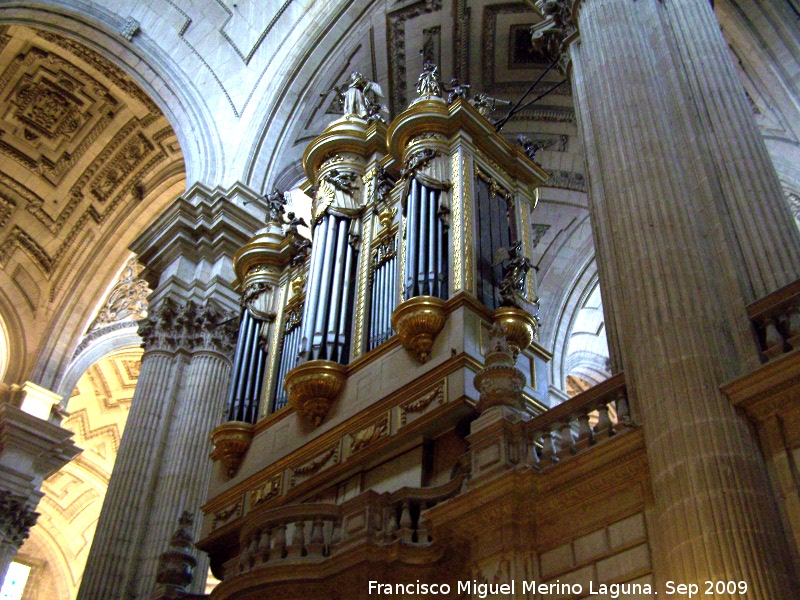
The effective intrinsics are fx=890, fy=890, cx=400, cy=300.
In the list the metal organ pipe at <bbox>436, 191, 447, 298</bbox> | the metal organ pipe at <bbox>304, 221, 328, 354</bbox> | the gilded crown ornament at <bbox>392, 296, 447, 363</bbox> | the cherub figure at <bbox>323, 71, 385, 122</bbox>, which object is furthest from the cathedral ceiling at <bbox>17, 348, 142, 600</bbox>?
the gilded crown ornament at <bbox>392, 296, 447, 363</bbox>

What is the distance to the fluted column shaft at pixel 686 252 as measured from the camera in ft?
12.7

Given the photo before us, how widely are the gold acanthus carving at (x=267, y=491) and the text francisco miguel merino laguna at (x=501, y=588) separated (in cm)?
213

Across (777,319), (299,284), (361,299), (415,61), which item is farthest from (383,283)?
(415,61)

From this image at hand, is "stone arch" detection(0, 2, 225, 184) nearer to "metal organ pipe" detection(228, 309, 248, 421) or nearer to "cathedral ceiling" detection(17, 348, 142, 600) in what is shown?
"metal organ pipe" detection(228, 309, 248, 421)

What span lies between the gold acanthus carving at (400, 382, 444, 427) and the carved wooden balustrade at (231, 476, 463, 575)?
0.82 m

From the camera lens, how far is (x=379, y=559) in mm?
5359

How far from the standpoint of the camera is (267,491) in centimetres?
742

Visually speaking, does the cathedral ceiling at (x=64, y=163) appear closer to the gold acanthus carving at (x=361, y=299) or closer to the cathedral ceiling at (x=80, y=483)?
the cathedral ceiling at (x=80, y=483)

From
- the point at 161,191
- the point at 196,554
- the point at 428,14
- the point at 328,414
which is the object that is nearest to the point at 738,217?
the point at 328,414

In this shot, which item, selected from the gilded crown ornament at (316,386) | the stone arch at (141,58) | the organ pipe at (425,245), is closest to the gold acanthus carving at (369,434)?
the gilded crown ornament at (316,386)

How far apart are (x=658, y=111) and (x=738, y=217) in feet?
3.33

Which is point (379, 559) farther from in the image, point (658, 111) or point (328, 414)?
point (658, 111)

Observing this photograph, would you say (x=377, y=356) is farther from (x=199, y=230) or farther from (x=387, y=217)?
(x=199, y=230)

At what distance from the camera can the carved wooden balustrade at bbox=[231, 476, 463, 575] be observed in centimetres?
554
